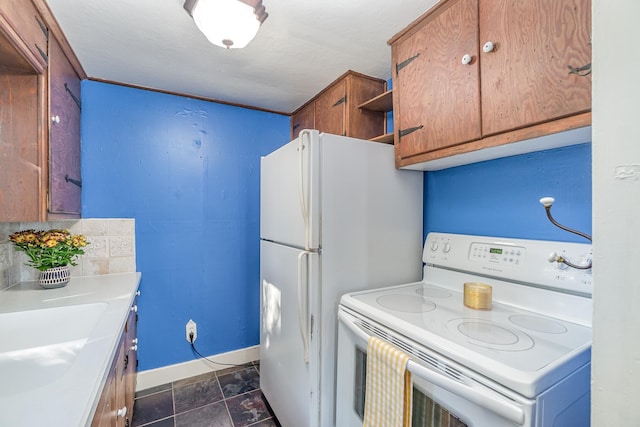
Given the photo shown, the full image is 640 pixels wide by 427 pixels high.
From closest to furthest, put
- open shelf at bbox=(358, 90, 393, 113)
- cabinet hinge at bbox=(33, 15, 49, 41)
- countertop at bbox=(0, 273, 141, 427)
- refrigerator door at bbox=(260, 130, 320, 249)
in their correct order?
countertop at bbox=(0, 273, 141, 427)
cabinet hinge at bbox=(33, 15, 49, 41)
refrigerator door at bbox=(260, 130, 320, 249)
open shelf at bbox=(358, 90, 393, 113)

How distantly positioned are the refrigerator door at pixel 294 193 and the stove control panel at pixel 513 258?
0.71 meters

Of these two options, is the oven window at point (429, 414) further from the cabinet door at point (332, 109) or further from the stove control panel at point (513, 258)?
the cabinet door at point (332, 109)

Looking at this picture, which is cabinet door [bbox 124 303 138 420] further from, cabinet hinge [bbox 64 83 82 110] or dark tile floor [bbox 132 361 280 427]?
cabinet hinge [bbox 64 83 82 110]

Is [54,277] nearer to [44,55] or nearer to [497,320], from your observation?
[44,55]

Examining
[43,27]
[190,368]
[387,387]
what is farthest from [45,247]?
[387,387]

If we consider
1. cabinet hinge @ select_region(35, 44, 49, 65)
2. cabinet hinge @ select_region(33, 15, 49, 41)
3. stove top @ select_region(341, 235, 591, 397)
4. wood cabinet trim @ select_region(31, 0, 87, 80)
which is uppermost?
wood cabinet trim @ select_region(31, 0, 87, 80)

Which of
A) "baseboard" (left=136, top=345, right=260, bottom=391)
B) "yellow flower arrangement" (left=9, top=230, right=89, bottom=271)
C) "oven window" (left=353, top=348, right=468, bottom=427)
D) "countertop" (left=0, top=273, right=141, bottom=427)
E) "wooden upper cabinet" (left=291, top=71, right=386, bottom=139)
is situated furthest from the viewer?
"baseboard" (left=136, top=345, right=260, bottom=391)

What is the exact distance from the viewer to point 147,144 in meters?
2.16

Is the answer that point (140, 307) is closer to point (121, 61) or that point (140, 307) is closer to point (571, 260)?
point (121, 61)

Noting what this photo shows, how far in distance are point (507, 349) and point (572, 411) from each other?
0.21 metres

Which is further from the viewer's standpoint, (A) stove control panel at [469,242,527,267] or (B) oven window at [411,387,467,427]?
(A) stove control panel at [469,242,527,267]

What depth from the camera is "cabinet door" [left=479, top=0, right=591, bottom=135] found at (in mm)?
889

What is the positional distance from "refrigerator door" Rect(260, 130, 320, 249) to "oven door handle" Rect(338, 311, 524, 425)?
0.71 m

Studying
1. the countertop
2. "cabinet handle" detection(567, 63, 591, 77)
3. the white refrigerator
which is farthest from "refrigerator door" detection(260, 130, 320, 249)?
"cabinet handle" detection(567, 63, 591, 77)
